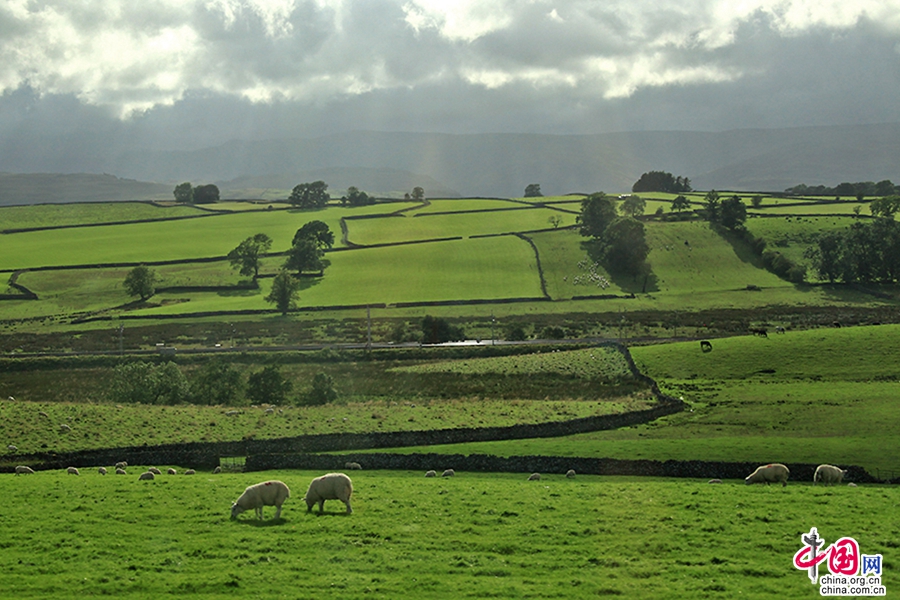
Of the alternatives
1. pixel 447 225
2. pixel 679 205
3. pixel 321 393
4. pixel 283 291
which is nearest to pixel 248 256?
pixel 283 291

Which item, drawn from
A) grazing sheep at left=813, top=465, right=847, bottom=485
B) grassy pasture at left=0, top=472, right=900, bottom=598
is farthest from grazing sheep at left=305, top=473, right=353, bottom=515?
grazing sheep at left=813, top=465, right=847, bottom=485

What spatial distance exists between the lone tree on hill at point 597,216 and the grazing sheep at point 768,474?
119 metres

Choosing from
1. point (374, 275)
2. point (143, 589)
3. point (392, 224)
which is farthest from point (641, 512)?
point (392, 224)

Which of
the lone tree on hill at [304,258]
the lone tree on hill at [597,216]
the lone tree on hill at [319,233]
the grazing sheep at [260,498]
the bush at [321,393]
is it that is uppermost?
the lone tree on hill at [597,216]

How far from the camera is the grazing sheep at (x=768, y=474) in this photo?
104 ft

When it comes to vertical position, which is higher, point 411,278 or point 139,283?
point 411,278

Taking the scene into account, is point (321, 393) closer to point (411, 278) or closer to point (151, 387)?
point (151, 387)

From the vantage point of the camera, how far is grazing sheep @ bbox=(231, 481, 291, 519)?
2327 cm

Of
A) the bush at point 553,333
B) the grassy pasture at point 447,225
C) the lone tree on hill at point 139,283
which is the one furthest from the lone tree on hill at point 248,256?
the bush at point 553,333

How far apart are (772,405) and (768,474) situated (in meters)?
22.2

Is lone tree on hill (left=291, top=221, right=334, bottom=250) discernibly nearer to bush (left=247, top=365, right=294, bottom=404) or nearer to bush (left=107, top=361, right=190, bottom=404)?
bush (left=107, top=361, right=190, bottom=404)

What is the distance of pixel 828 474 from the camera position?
32.1 meters

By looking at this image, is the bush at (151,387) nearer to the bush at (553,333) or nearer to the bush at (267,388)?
the bush at (267,388)

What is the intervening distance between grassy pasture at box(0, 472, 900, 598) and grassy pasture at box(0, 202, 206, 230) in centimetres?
17025
